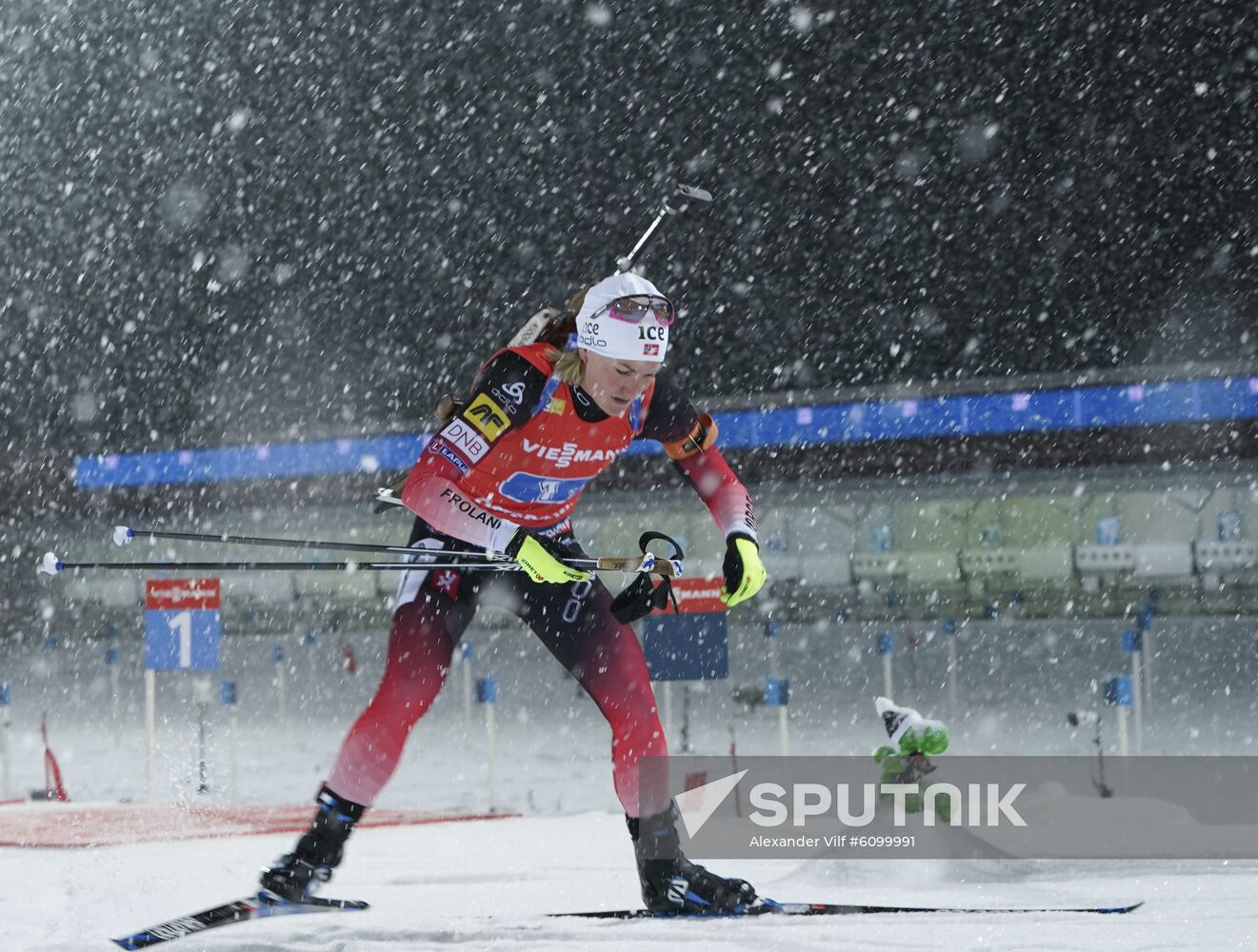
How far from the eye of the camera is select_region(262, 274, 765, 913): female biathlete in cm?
354

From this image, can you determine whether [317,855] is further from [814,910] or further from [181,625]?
[181,625]

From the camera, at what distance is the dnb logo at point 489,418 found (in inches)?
138

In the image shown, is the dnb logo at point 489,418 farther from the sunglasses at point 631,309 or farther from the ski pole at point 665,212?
the ski pole at point 665,212

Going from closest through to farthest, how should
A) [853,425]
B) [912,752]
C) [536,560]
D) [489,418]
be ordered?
1. [536,560]
2. [489,418]
3. [912,752]
4. [853,425]

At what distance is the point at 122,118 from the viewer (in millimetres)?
21391

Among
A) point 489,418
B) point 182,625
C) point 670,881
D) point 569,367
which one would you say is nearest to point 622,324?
point 569,367

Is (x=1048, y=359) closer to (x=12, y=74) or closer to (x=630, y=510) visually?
(x=630, y=510)

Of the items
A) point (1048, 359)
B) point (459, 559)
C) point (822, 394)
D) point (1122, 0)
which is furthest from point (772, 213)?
point (459, 559)

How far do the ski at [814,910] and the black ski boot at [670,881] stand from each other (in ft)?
0.09

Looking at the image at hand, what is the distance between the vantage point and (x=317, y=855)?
12.2 ft

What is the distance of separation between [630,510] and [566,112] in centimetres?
787

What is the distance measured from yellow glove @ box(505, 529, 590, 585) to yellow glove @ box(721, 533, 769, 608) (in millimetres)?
467

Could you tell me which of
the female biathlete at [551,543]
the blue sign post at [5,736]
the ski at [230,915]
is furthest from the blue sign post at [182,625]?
the blue sign post at [5,736]

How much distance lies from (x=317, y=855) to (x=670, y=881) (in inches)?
41.4
